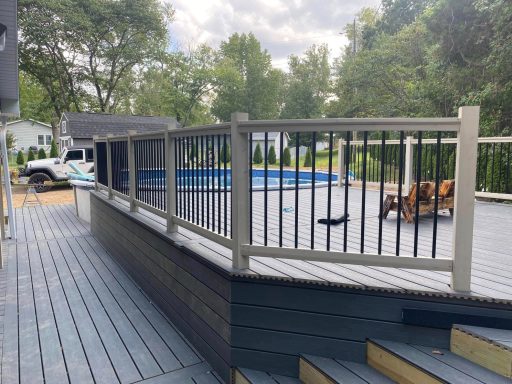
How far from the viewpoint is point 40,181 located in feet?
49.4

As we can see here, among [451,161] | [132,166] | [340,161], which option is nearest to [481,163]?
[451,161]

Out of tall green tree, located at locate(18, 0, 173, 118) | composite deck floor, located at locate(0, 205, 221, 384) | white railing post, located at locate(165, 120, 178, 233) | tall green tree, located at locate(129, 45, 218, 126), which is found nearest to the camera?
composite deck floor, located at locate(0, 205, 221, 384)

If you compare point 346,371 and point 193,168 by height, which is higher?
point 193,168

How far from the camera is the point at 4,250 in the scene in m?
5.54

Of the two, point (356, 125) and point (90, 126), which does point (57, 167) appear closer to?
point (90, 126)

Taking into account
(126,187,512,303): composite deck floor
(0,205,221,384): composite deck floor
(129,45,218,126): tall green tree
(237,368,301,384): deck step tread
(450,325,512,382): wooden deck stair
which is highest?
(129,45,218,126): tall green tree

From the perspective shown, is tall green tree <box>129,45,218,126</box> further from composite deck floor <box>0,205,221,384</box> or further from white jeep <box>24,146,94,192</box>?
composite deck floor <box>0,205,221,384</box>

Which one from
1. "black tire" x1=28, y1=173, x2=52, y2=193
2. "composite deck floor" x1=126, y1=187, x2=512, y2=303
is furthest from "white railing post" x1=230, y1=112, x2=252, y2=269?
"black tire" x1=28, y1=173, x2=52, y2=193

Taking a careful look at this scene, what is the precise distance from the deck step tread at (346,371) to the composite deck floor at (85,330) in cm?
73

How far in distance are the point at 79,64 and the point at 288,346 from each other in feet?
86.7

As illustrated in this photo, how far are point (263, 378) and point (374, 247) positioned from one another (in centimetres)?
134

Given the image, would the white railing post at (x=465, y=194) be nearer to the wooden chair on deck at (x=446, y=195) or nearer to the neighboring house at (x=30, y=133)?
the wooden chair on deck at (x=446, y=195)

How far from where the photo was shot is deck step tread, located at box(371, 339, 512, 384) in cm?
169

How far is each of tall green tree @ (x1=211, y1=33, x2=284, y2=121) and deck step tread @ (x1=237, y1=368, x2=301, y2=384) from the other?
3560 cm
